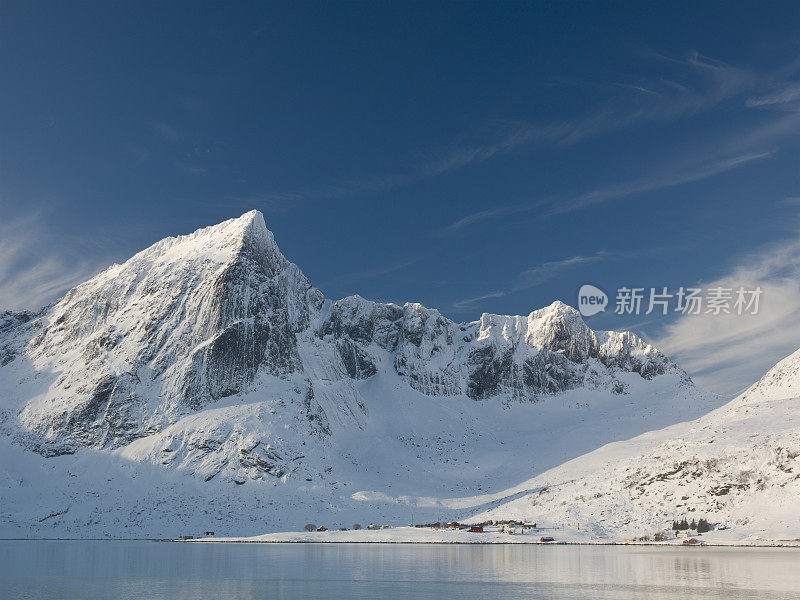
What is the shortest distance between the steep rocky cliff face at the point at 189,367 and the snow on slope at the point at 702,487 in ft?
152

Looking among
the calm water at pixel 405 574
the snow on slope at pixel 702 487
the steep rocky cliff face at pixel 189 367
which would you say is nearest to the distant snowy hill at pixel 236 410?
the steep rocky cliff face at pixel 189 367

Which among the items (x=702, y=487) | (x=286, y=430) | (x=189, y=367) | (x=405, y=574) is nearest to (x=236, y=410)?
(x=286, y=430)

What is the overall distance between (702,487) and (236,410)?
83.7m

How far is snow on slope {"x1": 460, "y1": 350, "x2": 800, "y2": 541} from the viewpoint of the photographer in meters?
85.1

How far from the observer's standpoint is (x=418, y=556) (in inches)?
2704

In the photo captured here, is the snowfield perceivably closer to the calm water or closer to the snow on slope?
the snow on slope

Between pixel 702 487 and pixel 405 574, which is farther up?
pixel 702 487

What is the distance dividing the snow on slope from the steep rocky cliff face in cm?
4634

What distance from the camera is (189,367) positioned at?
136625 millimetres

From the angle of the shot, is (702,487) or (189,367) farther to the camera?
(189,367)

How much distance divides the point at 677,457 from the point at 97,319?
122m

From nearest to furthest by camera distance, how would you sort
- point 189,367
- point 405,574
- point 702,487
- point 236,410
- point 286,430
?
point 405,574
point 702,487
point 286,430
point 236,410
point 189,367

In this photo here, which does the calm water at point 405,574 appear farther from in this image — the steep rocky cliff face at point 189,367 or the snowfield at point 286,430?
the steep rocky cliff face at point 189,367

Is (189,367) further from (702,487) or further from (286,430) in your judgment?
(702,487)
